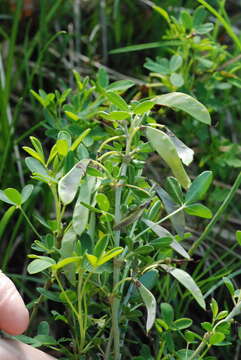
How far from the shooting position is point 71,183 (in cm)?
84

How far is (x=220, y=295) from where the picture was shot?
1.37m

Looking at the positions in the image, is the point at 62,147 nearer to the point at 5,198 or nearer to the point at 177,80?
the point at 5,198

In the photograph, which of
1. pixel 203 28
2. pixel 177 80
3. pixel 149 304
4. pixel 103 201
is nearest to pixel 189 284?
pixel 149 304

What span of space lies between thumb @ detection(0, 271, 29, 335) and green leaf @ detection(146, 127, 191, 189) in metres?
0.28

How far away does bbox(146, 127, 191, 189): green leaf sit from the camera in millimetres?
846

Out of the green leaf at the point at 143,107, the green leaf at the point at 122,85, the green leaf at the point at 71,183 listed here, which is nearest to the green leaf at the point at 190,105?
the green leaf at the point at 143,107

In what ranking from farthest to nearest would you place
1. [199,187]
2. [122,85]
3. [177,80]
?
[177,80], [122,85], [199,187]

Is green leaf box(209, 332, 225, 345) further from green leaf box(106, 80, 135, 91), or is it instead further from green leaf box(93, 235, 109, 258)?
green leaf box(106, 80, 135, 91)

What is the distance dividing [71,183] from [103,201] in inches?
2.6

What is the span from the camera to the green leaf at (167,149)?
2.78 feet

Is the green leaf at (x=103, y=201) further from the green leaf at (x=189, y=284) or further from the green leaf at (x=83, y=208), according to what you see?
the green leaf at (x=189, y=284)

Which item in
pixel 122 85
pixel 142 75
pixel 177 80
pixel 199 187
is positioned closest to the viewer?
pixel 199 187

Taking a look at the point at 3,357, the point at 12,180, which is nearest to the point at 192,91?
the point at 12,180

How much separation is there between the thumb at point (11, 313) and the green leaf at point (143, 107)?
304 mm
